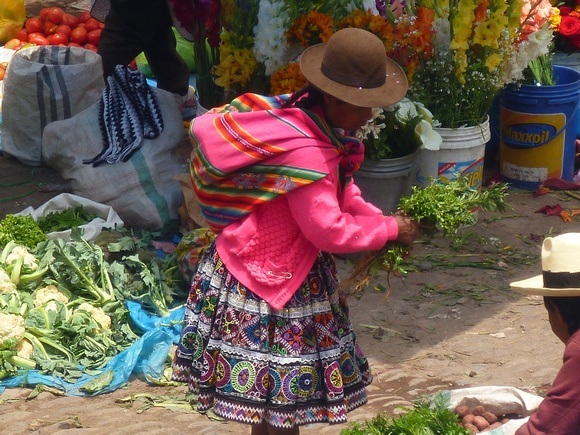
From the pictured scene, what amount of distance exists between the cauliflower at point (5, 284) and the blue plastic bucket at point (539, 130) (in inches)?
144

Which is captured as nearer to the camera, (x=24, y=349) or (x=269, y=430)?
(x=269, y=430)

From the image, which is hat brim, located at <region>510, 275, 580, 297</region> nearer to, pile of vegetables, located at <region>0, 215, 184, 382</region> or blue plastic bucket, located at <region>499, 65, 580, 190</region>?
pile of vegetables, located at <region>0, 215, 184, 382</region>

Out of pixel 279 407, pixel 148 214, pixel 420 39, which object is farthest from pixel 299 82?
pixel 279 407

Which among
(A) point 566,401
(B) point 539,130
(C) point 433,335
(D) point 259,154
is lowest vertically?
(B) point 539,130

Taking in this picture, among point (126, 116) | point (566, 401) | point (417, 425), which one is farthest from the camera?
point (126, 116)

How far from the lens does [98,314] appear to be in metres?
4.60

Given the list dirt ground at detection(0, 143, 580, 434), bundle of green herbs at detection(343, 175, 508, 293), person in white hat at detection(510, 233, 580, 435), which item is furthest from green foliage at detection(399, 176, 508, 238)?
dirt ground at detection(0, 143, 580, 434)

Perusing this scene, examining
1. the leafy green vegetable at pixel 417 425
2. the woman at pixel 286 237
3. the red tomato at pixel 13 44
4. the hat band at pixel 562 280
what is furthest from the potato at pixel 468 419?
the red tomato at pixel 13 44

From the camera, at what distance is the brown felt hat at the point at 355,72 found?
2871mm

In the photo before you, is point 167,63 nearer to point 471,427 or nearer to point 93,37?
point 93,37

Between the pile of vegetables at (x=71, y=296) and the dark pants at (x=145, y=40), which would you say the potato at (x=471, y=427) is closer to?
the pile of vegetables at (x=71, y=296)

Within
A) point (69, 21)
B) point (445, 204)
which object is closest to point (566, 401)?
point (445, 204)

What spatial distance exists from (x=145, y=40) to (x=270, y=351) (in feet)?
14.4

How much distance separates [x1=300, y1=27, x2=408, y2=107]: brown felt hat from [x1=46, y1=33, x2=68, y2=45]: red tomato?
6.01 m
